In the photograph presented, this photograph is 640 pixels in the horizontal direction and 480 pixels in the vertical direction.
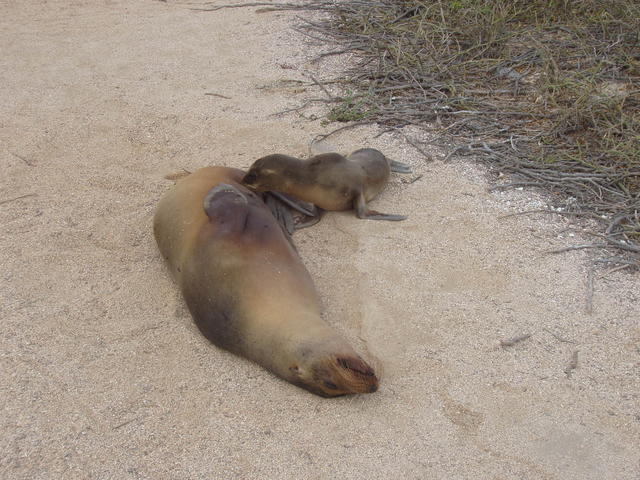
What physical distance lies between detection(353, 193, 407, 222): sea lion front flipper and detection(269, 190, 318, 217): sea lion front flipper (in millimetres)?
253

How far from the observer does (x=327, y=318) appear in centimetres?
343

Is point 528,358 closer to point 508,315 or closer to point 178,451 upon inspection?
point 508,315

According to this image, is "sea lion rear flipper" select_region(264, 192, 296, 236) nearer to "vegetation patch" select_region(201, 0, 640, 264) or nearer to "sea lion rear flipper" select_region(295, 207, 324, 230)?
"sea lion rear flipper" select_region(295, 207, 324, 230)

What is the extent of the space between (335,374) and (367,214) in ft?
5.30

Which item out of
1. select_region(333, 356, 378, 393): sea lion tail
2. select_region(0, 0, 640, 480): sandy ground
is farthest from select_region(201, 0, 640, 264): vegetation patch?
select_region(333, 356, 378, 393): sea lion tail

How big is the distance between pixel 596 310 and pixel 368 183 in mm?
1553

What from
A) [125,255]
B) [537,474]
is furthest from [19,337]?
[537,474]

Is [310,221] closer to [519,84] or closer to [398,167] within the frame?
[398,167]

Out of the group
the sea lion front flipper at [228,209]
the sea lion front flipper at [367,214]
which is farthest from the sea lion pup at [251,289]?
the sea lion front flipper at [367,214]

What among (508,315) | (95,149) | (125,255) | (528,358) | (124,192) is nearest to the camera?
(528,358)

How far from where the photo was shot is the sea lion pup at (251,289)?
2.91m

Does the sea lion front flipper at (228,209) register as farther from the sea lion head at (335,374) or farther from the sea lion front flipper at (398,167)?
the sea lion front flipper at (398,167)

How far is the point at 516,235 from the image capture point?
13.5 ft

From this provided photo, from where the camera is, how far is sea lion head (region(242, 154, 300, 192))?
13.7 feet
